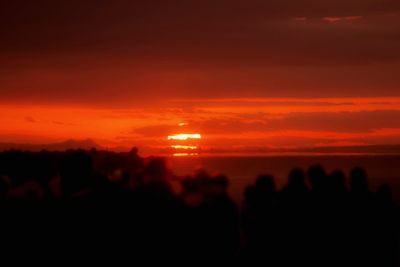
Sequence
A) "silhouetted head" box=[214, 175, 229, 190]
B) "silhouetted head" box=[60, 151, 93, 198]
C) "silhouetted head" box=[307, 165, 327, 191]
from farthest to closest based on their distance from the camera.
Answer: "silhouetted head" box=[60, 151, 93, 198] < "silhouetted head" box=[307, 165, 327, 191] < "silhouetted head" box=[214, 175, 229, 190]

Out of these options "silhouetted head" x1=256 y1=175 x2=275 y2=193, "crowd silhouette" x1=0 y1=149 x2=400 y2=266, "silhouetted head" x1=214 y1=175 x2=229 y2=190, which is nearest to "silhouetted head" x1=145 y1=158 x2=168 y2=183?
"crowd silhouette" x1=0 y1=149 x2=400 y2=266

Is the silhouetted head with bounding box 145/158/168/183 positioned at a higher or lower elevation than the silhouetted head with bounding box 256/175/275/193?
higher

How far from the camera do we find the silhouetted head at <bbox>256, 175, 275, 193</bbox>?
1841cm

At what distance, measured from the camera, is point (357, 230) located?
1823 cm

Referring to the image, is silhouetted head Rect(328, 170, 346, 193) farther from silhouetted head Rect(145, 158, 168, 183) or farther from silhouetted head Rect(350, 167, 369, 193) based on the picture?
silhouetted head Rect(145, 158, 168, 183)

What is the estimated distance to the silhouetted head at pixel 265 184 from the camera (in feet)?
60.4

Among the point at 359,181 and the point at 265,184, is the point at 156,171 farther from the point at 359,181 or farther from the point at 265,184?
the point at 359,181

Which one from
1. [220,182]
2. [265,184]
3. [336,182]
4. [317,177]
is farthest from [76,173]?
[336,182]

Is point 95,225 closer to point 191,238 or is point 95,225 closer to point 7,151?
point 191,238

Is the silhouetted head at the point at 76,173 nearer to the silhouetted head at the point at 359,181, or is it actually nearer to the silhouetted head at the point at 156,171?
the silhouetted head at the point at 156,171

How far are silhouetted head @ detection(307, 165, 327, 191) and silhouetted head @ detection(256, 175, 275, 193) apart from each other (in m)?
0.86

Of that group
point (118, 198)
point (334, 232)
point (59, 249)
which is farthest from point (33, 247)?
point (334, 232)

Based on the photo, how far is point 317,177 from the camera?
18.5 m

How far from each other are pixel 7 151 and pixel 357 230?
13.1 metres
